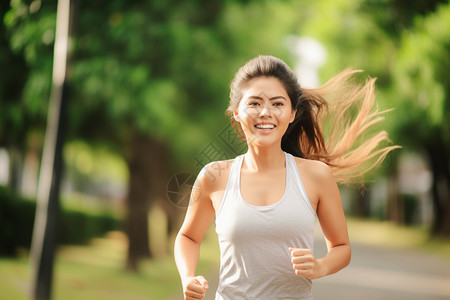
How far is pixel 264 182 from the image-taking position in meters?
2.56

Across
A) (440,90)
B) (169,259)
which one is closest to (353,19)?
(440,90)

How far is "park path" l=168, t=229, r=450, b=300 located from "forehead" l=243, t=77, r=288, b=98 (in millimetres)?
7592

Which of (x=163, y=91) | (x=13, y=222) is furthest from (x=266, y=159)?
(x=13, y=222)

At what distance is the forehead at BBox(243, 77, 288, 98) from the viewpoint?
8.46ft

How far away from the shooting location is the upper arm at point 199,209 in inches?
104

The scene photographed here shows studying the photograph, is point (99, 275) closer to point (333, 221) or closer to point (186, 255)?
point (186, 255)

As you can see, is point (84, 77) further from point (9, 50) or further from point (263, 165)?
point (263, 165)

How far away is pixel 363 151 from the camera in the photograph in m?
2.91

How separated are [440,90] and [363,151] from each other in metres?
8.64

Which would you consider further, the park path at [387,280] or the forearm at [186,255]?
the park path at [387,280]

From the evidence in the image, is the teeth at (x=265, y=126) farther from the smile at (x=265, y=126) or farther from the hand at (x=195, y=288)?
the hand at (x=195, y=288)

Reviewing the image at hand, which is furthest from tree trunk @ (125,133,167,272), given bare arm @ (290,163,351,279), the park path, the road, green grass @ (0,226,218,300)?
bare arm @ (290,163,351,279)

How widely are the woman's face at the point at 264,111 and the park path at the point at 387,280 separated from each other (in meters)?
7.55

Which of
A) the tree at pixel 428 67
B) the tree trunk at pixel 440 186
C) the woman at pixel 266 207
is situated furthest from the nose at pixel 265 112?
the tree trunk at pixel 440 186
